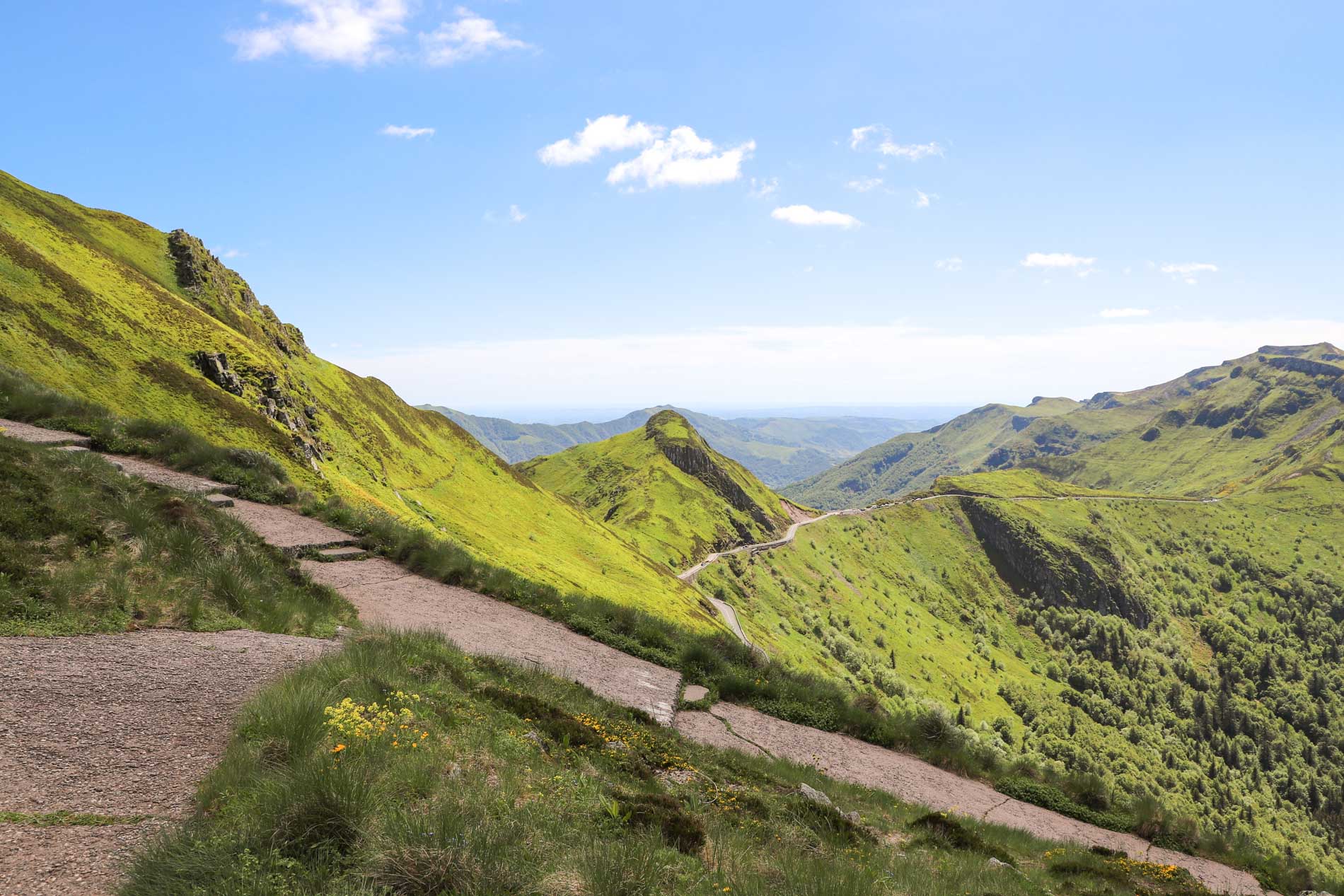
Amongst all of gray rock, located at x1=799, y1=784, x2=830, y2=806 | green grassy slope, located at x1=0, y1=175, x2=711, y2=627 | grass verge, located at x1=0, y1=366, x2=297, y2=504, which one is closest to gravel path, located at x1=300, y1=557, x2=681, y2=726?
gray rock, located at x1=799, y1=784, x2=830, y2=806

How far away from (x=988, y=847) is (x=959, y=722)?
392 feet

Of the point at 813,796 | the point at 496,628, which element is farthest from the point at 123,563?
the point at 813,796

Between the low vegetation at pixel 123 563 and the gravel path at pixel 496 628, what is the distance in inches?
100.0

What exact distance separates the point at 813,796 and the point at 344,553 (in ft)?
58.6

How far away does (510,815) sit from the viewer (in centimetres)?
681

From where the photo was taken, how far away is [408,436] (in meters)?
82.5

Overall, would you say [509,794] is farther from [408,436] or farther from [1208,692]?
[1208,692]

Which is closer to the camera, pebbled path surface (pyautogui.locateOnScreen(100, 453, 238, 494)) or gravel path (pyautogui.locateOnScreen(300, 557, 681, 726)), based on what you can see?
gravel path (pyautogui.locateOnScreen(300, 557, 681, 726))

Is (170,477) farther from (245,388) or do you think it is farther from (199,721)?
(245,388)

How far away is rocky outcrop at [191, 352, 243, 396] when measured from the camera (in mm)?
51906

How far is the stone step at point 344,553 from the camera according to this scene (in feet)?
67.8

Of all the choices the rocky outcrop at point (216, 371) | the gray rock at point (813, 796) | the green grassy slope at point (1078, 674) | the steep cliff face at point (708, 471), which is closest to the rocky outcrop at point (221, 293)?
the rocky outcrop at point (216, 371)

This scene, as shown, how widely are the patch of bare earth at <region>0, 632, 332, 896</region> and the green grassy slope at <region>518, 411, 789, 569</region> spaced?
366 feet

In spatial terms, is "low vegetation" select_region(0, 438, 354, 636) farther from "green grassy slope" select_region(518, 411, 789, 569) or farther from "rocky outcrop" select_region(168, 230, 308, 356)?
"green grassy slope" select_region(518, 411, 789, 569)
